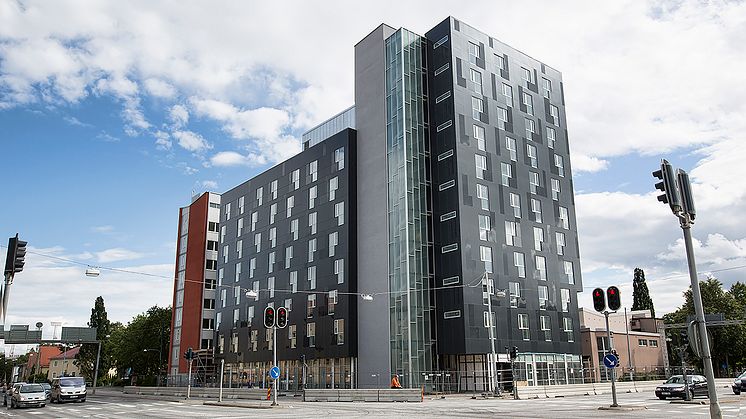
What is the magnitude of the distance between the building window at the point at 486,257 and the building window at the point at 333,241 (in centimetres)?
1541

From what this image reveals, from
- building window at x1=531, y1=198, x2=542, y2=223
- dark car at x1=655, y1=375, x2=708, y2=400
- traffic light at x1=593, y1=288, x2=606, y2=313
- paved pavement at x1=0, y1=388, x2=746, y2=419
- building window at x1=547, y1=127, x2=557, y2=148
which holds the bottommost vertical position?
paved pavement at x1=0, y1=388, x2=746, y2=419

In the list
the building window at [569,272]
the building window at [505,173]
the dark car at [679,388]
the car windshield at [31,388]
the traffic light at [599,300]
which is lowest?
the dark car at [679,388]

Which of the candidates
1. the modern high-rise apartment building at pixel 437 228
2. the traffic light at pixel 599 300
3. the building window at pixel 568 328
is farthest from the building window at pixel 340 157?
the traffic light at pixel 599 300

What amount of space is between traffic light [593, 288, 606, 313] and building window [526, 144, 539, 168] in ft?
131

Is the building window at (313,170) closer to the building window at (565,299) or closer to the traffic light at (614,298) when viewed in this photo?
the building window at (565,299)

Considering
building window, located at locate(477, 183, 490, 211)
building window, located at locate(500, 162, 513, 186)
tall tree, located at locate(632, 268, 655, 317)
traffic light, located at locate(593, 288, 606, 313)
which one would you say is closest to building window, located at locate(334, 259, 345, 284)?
building window, located at locate(477, 183, 490, 211)

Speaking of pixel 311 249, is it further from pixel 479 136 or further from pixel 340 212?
pixel 479 136

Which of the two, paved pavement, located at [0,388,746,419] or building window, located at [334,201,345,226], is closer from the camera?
paved pavement, located at [0,388,746,419]

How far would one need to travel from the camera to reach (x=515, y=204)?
60438mm

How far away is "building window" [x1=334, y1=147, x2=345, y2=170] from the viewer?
210ft

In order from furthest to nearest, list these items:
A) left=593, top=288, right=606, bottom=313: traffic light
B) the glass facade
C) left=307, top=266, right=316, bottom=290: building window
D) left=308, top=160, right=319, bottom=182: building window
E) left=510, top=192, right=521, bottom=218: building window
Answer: left=308, top=160, right=319, bottom=182: building window
left=307, top=266, right=316, bottom=290: building window
left=510, top=192, right=521, bottom=218: building window
the glass facade
left=593, top=288, right=606, bottom=313: traffic light

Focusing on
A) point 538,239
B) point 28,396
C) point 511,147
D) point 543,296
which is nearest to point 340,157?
point 511,147

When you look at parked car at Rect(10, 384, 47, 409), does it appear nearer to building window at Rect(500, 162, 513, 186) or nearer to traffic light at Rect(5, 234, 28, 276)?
traffic light at Rect(5, 234, 28, 276)

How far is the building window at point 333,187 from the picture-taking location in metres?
64.4
